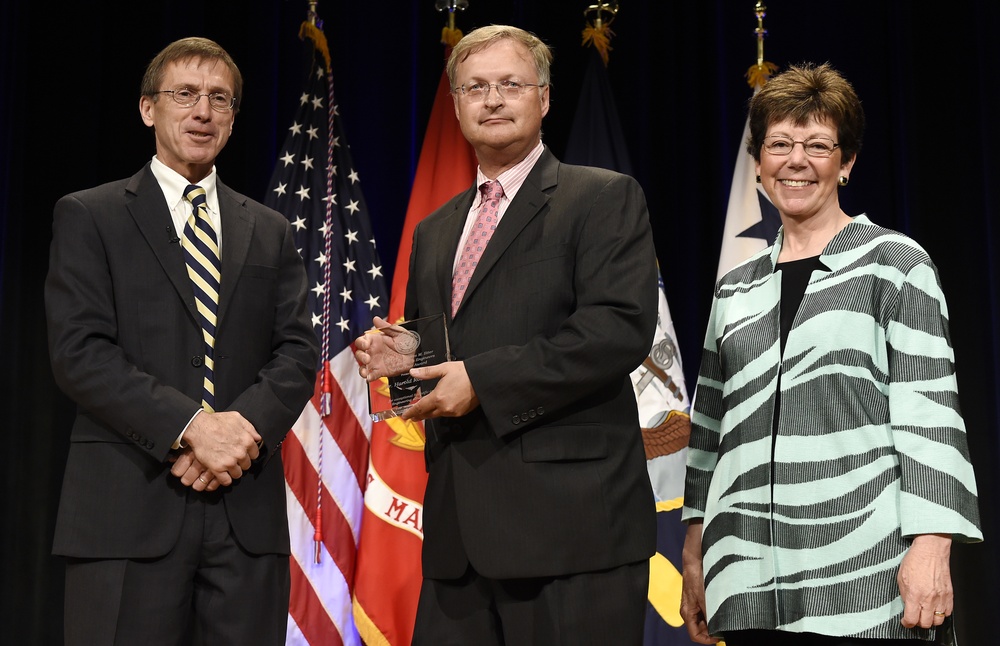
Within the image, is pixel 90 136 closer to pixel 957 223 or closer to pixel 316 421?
pixel 316 421

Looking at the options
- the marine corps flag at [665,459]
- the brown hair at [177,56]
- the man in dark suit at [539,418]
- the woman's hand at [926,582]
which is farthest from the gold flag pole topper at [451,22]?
the woman's hand at [926,582]

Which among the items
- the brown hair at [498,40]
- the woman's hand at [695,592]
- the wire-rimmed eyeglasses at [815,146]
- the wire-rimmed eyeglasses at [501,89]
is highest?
the brown hair at [498,40]

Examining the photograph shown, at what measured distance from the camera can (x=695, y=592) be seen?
2273mm

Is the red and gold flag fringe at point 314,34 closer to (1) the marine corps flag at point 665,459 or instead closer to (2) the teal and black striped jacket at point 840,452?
(1) the marine corps flag at point 665,459

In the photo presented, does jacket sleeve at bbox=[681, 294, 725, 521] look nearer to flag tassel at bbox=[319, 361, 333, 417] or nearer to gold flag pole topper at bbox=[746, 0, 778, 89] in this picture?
flag tassel at bbox=[319, 361, 333, 417]

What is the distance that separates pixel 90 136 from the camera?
4.43 meters

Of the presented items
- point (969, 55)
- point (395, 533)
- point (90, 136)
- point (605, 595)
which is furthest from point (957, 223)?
point (90, 136)

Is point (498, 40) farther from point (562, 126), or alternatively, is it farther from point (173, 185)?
point (562, 126)

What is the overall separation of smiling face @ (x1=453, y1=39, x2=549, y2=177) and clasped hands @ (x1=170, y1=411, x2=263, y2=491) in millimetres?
838

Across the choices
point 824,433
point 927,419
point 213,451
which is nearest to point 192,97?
point 213,451

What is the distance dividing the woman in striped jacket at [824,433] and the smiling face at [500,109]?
1.72 ft

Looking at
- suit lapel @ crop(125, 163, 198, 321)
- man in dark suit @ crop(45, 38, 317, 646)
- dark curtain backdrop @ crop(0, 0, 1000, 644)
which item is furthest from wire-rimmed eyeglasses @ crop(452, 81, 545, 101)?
dark curtain backdrop @ crop(0, 0, 1000, 644)

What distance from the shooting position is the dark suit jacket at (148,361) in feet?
7.34

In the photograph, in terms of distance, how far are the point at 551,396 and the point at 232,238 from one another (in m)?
1.00
